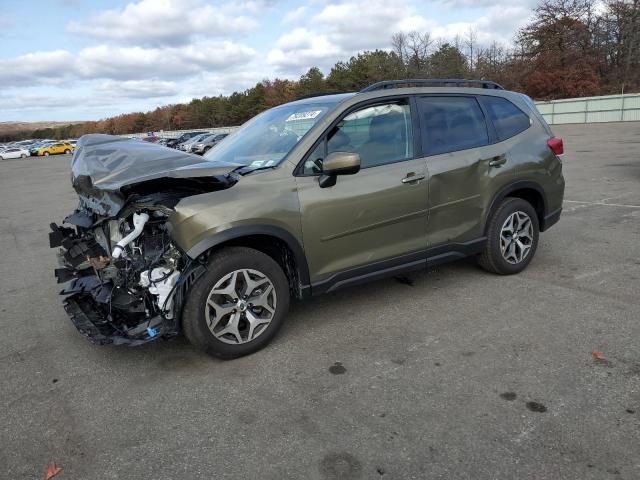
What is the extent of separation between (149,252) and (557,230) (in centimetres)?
541

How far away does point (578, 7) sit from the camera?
52625mm

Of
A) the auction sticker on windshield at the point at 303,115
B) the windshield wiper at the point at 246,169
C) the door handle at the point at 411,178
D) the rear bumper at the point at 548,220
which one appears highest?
the auction sticker on windshield at the point at 303,115

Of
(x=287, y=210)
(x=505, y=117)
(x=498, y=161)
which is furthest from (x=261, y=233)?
(x=505, y=117)

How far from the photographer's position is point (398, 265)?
4254 mm

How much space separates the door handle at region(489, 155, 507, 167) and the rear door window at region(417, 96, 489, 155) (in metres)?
0.17

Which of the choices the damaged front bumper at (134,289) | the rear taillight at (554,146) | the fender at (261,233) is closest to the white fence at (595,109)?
the rear taillight at (554,146)

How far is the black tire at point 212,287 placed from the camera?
11.1 feet

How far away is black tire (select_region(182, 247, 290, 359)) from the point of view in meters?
3.39

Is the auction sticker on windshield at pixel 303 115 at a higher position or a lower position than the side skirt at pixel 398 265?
higher

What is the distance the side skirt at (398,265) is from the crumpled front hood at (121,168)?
1.17 meters

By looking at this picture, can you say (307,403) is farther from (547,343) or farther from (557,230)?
(557,230)

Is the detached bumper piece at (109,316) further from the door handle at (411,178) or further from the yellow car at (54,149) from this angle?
the yellow car at (54,149)

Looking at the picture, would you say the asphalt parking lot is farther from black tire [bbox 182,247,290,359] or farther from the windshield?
the windshield

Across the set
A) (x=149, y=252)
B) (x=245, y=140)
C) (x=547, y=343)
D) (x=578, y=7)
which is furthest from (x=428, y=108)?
(x=578, y=7)
